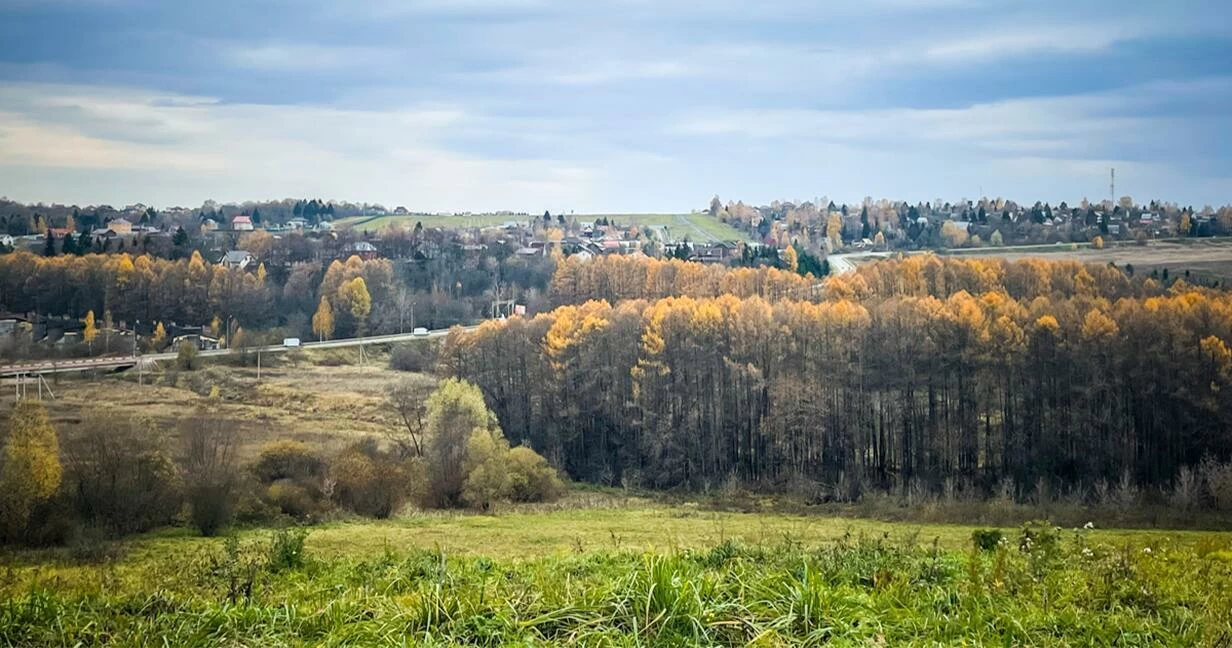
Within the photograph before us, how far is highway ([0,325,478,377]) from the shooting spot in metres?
28.7

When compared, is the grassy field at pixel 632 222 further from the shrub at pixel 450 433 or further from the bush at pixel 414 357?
the shrub at pixel 450 433

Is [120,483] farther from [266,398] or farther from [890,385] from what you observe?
[890,385]

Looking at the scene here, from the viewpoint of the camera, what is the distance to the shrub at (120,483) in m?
19.1

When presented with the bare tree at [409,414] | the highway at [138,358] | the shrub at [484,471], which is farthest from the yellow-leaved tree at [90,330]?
the shrub at [484,471]

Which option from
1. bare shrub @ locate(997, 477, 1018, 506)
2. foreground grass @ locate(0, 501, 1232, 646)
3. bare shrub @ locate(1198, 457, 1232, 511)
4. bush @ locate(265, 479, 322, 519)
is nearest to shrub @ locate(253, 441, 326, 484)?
bush @ locate(265, 479, 322, 519)

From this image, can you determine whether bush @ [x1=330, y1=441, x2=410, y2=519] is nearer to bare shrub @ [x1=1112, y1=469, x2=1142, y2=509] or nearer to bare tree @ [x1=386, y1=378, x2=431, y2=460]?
bare tree @ [x1=386, y1=378, x2=431, y2=460]

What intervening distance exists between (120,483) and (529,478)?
12159 millimetres

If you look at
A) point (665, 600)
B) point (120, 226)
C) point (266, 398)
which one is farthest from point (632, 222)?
point (665, 600)

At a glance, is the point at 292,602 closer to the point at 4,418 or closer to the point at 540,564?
the point at 540,564

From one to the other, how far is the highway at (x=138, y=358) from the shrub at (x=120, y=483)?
30.3ft

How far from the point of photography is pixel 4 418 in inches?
963

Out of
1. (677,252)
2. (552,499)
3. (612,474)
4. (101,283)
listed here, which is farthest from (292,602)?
(677,252)

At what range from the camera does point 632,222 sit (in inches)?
3701

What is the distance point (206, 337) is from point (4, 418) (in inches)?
673
